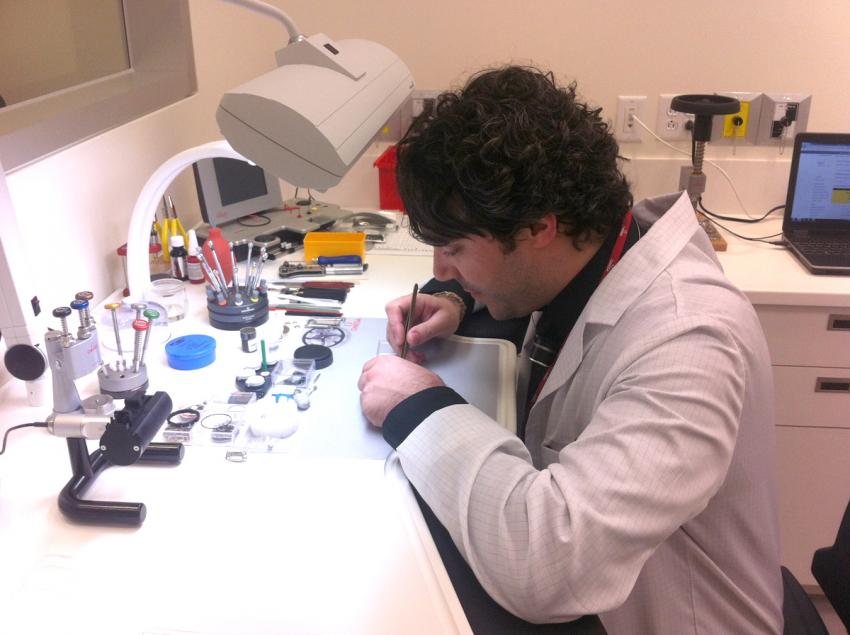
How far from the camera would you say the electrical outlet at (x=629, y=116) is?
6.98 ft

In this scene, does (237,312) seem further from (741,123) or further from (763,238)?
(741,123)

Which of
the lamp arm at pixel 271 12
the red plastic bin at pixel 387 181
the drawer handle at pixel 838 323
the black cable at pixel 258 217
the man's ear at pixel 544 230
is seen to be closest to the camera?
the man's ear at pixel 544 230

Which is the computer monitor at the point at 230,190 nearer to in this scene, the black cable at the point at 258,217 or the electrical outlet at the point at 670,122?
the black cable at the point at 258,217

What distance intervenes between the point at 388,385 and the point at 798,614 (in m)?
0.72

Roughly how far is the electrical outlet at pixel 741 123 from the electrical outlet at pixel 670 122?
76 millimetres

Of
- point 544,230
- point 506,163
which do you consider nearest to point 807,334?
point 544,230

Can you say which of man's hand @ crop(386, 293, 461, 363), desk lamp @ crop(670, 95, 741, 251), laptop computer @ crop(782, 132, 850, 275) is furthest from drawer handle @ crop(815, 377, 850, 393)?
man's hand @ crop(386, 293, 461, 363)

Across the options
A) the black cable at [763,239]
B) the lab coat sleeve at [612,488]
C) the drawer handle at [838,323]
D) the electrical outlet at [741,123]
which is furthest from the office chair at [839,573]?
the electrical outlet at [741,123]

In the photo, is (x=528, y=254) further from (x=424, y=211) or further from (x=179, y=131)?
(x=179, y=131)

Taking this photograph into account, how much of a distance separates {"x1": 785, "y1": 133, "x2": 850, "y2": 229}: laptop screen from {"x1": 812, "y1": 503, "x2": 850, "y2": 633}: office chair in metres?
1.10

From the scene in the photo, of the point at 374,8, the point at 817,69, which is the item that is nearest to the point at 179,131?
the point at 374,8

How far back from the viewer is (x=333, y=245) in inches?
69.1

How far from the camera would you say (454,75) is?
217cm

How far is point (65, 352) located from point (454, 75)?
1.50 m
